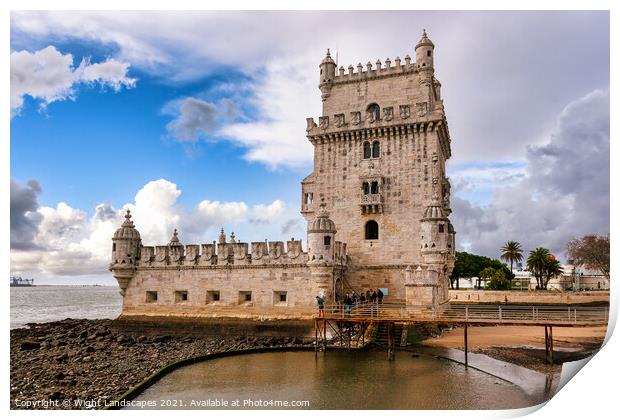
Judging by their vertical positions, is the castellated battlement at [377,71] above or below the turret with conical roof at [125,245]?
above

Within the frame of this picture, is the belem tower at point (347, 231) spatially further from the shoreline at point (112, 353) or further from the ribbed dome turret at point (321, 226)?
the shoreline at point (112, 353)

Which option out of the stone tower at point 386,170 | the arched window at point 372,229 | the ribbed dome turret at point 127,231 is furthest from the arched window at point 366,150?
the ribbed dome turret at point 127,231

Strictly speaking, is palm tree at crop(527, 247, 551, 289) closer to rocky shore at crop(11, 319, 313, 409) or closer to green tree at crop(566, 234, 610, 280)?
green tree at crop(566, 234, 610, 280)

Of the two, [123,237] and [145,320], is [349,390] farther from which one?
[123,237]

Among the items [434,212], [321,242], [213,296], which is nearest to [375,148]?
[434,212]

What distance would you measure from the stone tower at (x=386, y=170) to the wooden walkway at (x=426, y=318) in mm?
2597

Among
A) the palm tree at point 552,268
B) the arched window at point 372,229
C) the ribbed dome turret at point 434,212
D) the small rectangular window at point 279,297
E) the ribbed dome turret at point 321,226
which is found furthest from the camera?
the palm tree at point 552,268

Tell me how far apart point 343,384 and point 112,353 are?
41.7 feet

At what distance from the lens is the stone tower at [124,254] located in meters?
29.4

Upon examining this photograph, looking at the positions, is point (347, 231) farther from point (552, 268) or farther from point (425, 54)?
point (552, 268)

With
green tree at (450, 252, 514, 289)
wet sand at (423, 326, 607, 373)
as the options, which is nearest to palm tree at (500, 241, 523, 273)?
green tree at (450, 252, 514, 289)

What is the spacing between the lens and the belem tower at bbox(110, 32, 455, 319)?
25.6 meters

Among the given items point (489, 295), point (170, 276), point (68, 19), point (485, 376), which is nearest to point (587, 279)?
point (489, 295)
